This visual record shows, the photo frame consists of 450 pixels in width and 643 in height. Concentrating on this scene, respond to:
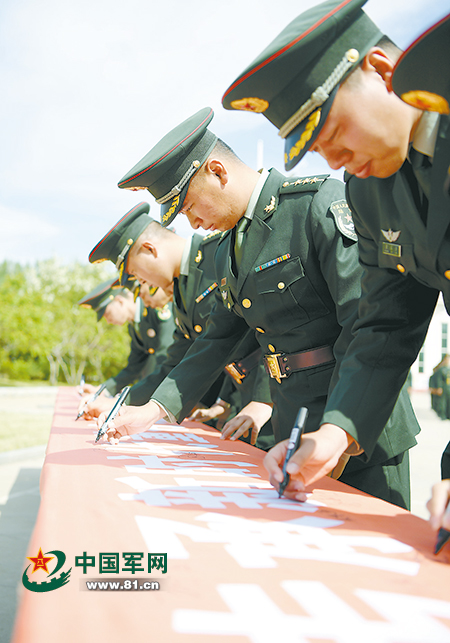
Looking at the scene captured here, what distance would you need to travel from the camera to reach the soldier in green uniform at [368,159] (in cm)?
126

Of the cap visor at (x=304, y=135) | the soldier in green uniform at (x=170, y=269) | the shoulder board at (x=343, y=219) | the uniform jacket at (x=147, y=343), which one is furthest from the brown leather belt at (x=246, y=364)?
the uniform jacket at (x=147, y=343)

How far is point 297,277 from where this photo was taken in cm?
213

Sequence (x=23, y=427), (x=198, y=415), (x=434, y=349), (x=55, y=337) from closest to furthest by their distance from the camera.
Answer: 1. (x=198, y=415)
2. (x=23, y=427)
3. (x=55, y=337)
4. (x=434, y=349)

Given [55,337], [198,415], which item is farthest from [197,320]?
[55,337]

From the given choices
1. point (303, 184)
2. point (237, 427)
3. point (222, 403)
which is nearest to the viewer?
point (303, 184)

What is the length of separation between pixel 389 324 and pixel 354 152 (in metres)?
0.50

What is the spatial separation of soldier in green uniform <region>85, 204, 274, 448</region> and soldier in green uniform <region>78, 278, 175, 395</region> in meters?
0.94

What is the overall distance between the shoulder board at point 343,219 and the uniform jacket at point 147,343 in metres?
3.59

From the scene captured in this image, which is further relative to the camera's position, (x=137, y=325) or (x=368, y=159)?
(x=137, y=325)

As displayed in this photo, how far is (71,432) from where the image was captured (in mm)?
2789

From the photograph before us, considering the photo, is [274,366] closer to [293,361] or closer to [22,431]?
[293,361]

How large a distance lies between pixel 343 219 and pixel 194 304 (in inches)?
66.0

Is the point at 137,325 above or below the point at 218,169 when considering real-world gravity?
below

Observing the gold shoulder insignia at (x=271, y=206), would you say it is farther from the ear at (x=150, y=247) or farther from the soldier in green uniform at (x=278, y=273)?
the ear at (x=150, y=247)
